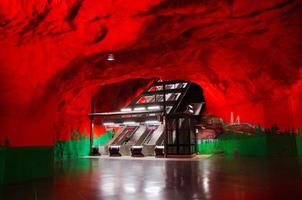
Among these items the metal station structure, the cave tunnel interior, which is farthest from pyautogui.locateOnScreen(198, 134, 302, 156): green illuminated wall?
the metal station structure

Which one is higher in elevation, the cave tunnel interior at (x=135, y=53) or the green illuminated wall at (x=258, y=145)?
the cave tunnel interior at (x=135, y=53)

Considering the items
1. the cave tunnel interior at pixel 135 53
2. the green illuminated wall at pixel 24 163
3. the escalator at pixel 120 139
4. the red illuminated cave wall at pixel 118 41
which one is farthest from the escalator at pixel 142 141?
the green illuminated wall at pixel 24 163

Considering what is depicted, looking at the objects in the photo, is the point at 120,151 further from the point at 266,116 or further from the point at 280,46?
the point at 280,46

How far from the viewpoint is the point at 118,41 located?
9.23 m

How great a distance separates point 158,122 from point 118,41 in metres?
13.0

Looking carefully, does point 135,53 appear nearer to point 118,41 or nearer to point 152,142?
point 118,41

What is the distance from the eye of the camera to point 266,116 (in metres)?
16.0

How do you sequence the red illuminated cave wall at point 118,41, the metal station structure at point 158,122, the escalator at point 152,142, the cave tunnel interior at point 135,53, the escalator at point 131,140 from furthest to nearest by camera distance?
the escalator at point 131,140 → the escalator at point 152,142 → the metal station structure at point 158,122 → the cave tunnel interior at point 135,53 → the red illuminated cave wall at point 118,41

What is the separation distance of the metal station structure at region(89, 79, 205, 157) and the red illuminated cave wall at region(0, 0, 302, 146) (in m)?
6.49

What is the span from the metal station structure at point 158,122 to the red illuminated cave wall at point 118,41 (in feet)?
21.3

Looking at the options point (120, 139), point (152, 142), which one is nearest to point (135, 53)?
point (152, 142)

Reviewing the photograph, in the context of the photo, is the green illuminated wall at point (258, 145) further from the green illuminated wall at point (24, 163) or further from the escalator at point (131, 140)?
the green illuminated wall at point (24, 163)

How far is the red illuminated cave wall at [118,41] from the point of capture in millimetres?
7147

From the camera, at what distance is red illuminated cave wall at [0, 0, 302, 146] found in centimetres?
715
